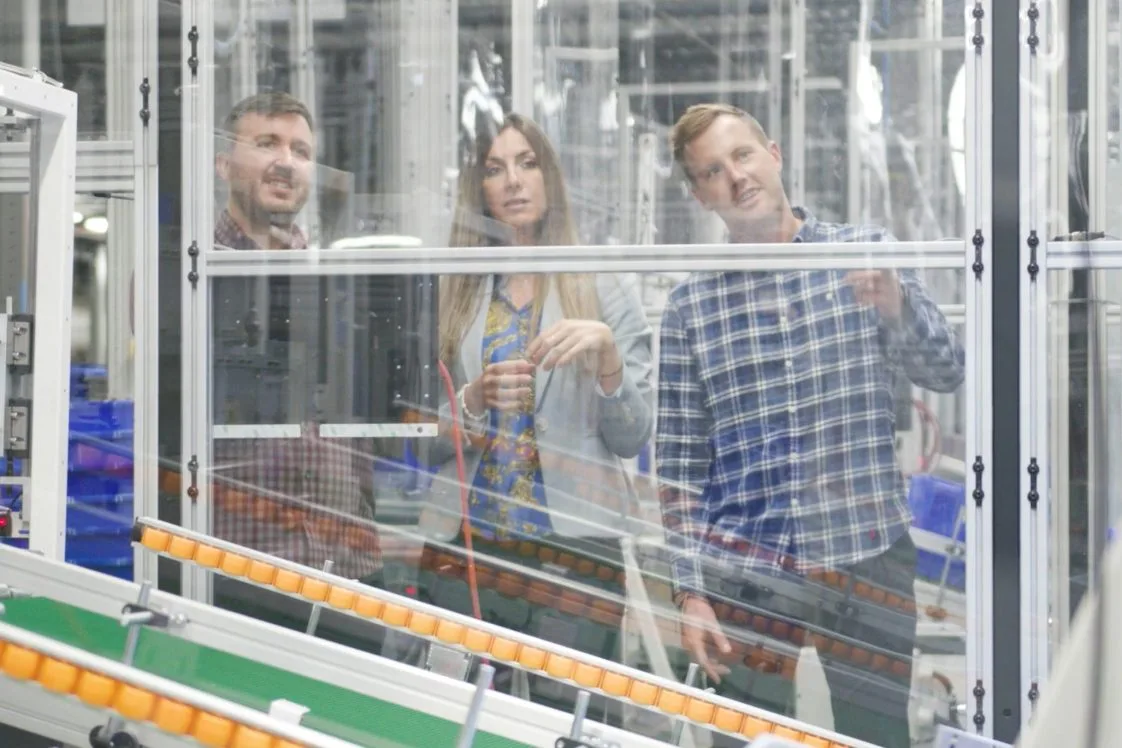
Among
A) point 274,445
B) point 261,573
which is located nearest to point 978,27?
point 274,445

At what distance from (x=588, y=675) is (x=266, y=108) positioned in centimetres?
161

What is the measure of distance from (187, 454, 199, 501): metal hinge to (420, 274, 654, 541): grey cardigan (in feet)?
1.98

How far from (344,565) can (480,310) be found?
711 millimetres

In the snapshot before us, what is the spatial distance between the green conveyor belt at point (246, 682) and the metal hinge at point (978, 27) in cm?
186

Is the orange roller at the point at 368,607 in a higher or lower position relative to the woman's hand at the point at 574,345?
lower

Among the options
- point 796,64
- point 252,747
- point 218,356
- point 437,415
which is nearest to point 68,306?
point 218,356

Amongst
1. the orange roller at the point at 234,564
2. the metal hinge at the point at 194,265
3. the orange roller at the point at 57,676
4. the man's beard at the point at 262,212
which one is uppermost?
the man's beard at the point at 262,212

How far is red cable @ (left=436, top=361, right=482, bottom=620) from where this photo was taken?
3266 mm

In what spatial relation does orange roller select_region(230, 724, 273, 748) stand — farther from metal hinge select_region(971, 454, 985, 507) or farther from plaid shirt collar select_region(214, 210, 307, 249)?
metal hinge select_region(971, 454, 985, 507)

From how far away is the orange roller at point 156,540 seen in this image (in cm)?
308

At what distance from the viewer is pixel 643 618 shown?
3199 mm

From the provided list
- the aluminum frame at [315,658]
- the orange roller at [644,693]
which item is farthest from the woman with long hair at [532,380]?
the aluminum frame at [315,658]

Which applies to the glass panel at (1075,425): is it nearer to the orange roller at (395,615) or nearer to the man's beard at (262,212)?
the orange roller at (395,615)

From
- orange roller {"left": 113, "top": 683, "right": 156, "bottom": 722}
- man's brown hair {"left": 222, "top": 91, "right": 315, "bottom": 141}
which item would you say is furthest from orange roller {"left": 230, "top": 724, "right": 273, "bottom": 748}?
man's brown hair {"left": 222, "top": 91, "right": 315, "bottom": 141}
